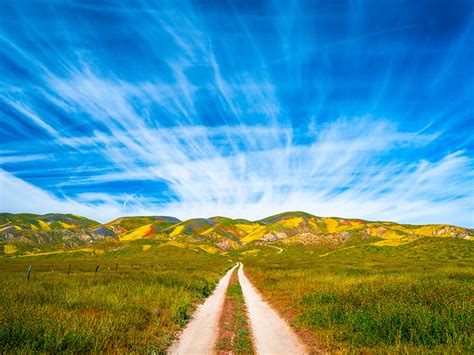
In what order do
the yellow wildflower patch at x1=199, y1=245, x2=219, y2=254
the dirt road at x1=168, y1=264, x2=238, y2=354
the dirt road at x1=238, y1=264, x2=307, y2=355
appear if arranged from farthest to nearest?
the yellow wildflower patch at x1=199, y1=245, x2=219, y2=254, the dirt road at x1=238, y1=264, x2=307, y2=355, the dirt road at x1=168, y1=264, x2=238, y2=354

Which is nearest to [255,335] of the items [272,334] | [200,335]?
[272,334]

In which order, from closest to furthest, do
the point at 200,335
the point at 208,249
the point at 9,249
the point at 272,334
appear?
the point at 200,335, the point at 272,334, the point at 9,249, the point at 208,249

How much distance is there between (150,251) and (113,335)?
180 m

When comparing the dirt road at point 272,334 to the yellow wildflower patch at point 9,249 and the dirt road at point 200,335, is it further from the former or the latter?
the yellow wildflower patch at point 9,249

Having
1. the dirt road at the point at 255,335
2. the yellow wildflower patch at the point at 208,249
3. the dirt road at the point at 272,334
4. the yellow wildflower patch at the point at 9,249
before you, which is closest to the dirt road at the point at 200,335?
the dirt road at the point at 255,335

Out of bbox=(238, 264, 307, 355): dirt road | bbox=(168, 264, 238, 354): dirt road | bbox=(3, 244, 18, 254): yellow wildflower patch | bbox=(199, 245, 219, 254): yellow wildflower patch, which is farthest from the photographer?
bbox=(199, 245, 219, 254): yellow wildflower patch

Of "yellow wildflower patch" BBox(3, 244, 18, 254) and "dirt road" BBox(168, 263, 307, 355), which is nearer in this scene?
"dirt road" BBox(168, 263, 307, 355)

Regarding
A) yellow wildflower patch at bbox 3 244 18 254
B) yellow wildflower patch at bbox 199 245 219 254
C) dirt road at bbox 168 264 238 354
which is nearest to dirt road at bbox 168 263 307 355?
dirt road at bbox 168 264 238 354

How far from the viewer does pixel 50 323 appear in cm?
934

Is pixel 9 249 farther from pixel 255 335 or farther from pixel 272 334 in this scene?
pixel 272 334

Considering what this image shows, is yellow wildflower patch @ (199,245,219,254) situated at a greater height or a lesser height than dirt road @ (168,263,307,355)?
greater

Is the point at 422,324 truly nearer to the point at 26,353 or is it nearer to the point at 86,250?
the point at 26,353

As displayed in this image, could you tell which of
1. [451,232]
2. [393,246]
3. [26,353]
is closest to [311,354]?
[26,353]

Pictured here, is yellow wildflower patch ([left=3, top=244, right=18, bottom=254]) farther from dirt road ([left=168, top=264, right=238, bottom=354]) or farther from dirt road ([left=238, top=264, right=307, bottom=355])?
dirt road ([left=238, top=264, right=307, bottom=355])
